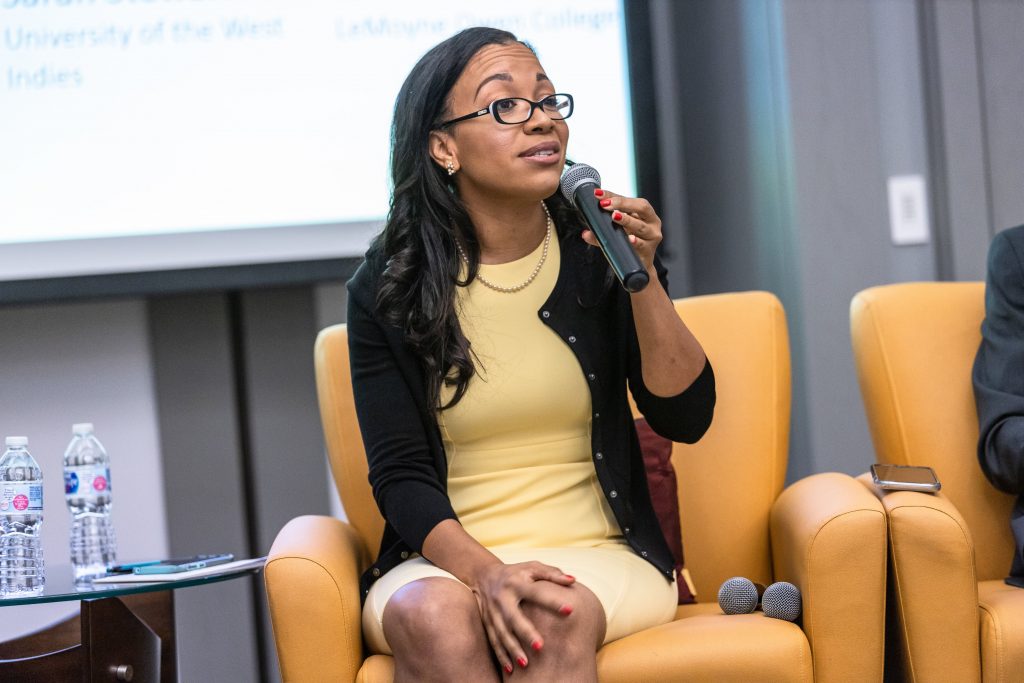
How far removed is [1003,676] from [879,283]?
1.19 meters

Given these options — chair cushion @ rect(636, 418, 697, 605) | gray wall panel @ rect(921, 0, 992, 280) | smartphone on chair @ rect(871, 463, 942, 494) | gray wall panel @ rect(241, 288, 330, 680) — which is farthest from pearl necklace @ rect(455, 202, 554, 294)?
gray wall panel @ rect(921, 0, 992, 280)

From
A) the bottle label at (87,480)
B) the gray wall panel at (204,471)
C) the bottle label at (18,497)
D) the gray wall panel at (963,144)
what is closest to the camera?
the bottle label at (18,497)

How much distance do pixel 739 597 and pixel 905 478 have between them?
0.31 meters

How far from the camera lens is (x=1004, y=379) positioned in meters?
1.99

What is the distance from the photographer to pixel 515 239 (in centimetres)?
192

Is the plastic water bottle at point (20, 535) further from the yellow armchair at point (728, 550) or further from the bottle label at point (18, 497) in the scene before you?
the yellow armchair at point (728, 550)

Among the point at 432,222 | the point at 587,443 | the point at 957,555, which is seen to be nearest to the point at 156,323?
the point at 432,222

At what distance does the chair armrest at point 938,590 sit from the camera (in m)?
1.66

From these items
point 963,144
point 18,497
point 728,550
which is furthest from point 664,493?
point 963,144

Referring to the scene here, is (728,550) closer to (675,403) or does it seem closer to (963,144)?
(675,403)

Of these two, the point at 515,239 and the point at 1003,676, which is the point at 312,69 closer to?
the point at 515,239

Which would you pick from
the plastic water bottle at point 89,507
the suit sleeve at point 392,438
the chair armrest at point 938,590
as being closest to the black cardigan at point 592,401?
the suit sleeve at point 392,438

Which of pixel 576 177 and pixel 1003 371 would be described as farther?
pixel 1003 371

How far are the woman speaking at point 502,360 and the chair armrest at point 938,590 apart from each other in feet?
1.14
